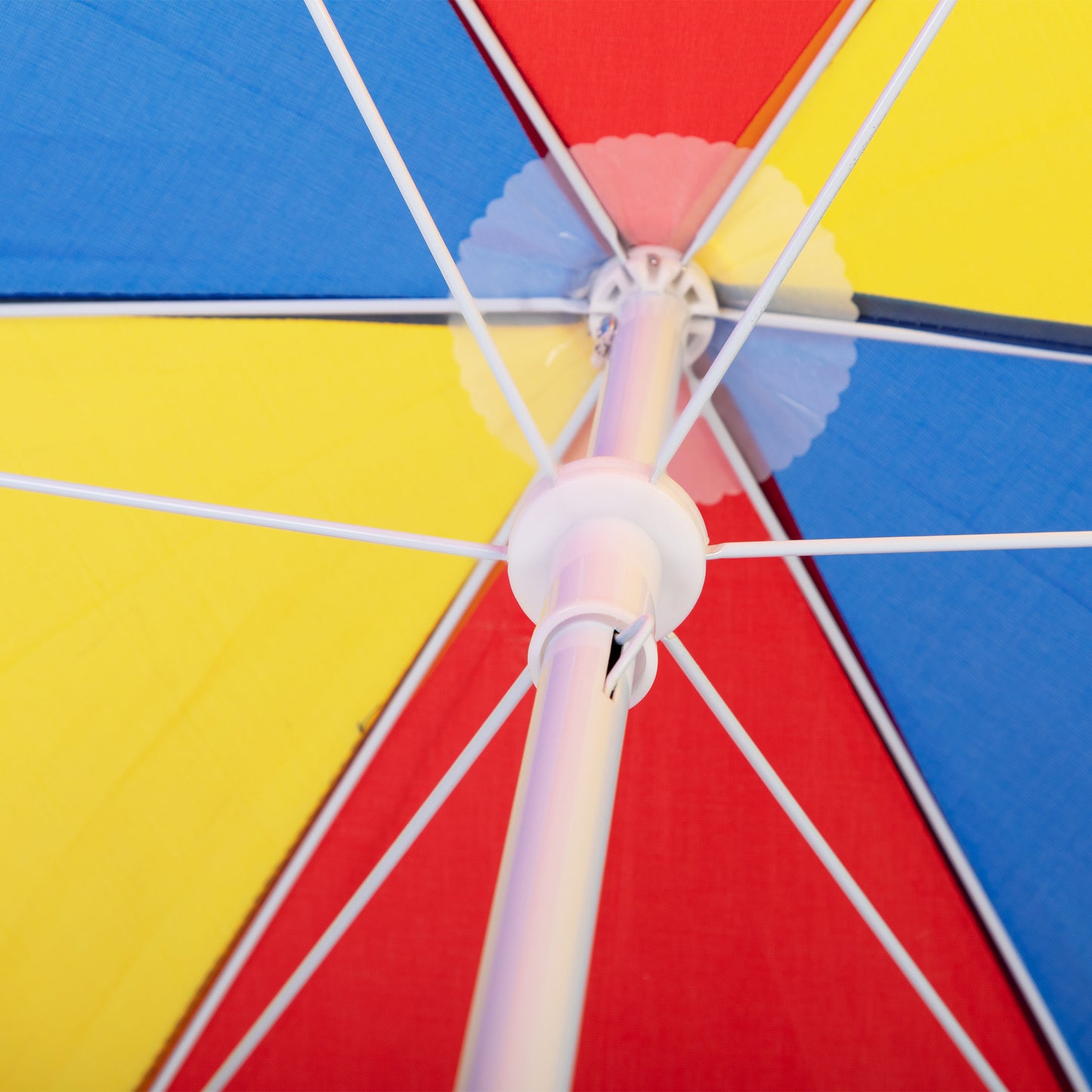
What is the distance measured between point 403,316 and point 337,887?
91cm

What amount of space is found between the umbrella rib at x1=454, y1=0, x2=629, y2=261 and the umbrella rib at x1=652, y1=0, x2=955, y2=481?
1.73 feet

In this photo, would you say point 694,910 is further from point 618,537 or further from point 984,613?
point 618,537

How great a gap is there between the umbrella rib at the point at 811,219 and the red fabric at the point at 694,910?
2.17 ft

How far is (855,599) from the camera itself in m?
1.90

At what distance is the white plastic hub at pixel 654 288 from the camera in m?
1.77

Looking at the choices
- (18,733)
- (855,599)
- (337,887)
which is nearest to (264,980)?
(337,887)

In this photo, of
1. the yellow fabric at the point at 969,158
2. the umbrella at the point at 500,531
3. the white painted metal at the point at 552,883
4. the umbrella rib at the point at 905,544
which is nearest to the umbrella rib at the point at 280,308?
the umbrella at the point at 500,531

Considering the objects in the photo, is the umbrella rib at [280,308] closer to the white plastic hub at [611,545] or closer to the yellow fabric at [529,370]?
the yellow fabric at [529,370]

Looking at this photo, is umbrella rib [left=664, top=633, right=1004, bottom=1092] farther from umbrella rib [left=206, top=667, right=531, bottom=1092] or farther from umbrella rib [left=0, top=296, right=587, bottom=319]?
umbrella rib [left=0, top=296, right=587, bottom=319]

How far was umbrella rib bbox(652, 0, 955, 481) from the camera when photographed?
119cm

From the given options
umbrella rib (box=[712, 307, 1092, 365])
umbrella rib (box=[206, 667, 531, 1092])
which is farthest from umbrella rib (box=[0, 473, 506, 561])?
umbrella rib (box=[712, 307, 1092, 365])

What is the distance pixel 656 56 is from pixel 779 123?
0.19 m

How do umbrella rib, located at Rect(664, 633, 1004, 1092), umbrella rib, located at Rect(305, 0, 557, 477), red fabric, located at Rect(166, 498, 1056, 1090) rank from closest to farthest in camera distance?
umbrella rib, located at Rect(305, 0, 557, 477), umbrella rib, located at Rect(664, 633, 1004, 1092), red fabric, located at Rect(166, 498, 1056, 1090)

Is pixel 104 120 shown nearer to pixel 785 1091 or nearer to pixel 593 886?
pixel 593 886
